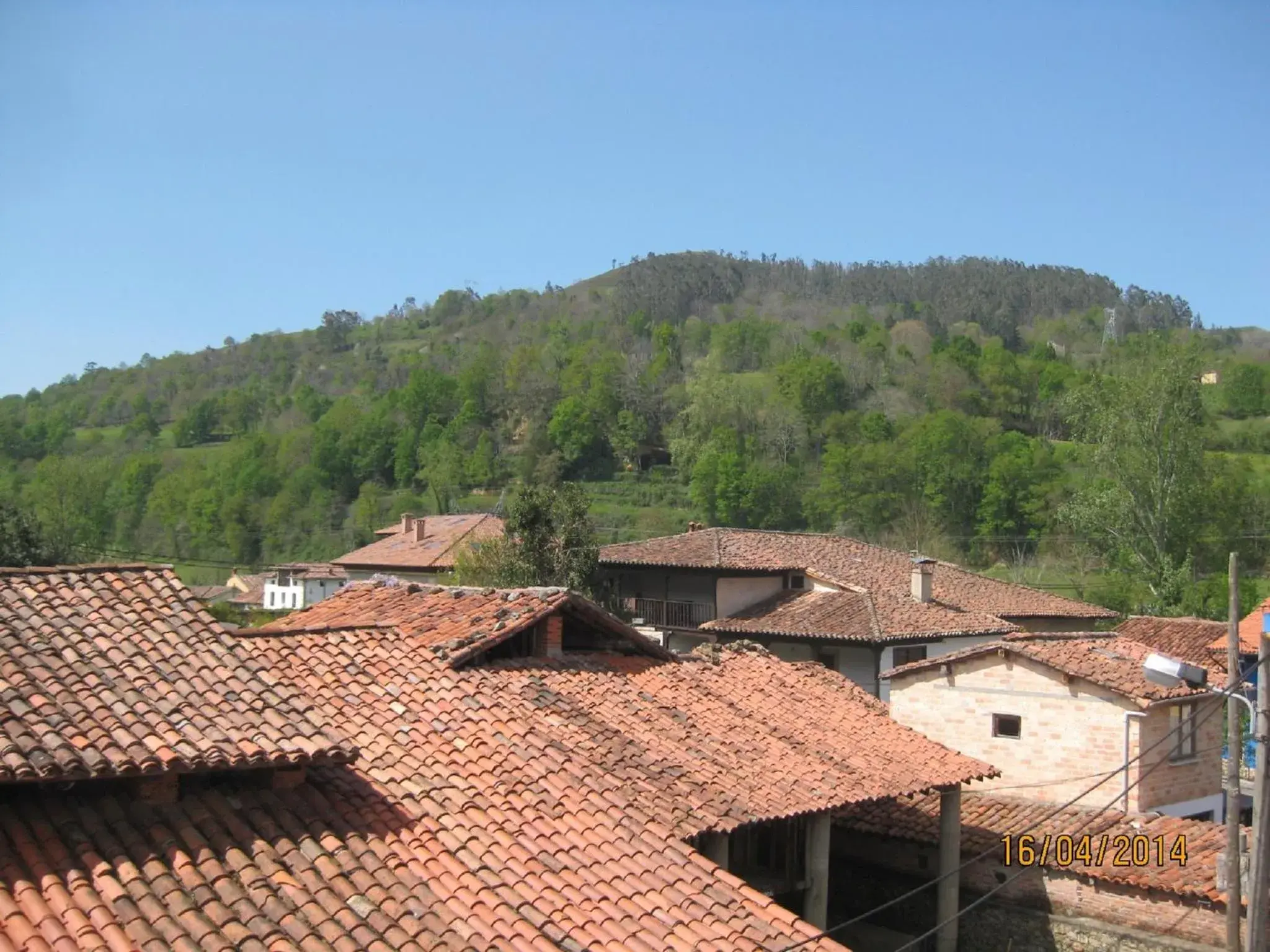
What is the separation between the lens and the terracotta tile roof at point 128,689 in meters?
7.05

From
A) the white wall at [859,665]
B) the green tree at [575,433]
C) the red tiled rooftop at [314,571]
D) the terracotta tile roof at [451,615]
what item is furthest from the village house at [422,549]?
the green tree at [575,433]

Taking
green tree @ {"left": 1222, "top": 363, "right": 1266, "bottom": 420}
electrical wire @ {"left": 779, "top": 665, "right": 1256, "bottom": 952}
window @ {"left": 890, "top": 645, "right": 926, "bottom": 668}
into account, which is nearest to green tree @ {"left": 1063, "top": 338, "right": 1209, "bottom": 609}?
window @ {"left": 890, "top": 645, "right": 926, "bottom": 668}

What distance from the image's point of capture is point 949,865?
14.9 meters

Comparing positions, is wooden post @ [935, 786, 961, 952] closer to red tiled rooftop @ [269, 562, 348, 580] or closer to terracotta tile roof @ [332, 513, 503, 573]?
terracotta tile roof @ [332, 513, 503, 573]

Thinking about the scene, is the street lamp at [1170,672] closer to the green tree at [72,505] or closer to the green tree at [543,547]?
the green tree at [543,547]

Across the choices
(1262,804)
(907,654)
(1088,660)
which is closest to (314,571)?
(907,654)

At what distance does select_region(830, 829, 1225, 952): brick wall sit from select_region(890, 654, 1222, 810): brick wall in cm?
265

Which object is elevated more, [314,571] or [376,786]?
[376,786]

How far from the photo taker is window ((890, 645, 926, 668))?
96.2ft

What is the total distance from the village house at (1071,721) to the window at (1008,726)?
0.05 ft

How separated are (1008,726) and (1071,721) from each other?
3.68 feet

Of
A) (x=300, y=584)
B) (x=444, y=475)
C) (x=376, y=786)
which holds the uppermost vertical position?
(x=376, y=786)

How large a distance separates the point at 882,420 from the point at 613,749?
82289 millimetres

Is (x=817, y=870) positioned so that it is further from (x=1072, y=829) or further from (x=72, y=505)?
(x=72, y=505)
